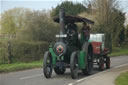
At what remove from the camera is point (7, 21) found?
33.8 m

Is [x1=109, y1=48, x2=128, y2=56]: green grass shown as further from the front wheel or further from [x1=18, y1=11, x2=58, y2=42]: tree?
the front wheel

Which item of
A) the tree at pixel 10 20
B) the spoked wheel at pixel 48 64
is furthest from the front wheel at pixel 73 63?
the tree at pixel 10 20

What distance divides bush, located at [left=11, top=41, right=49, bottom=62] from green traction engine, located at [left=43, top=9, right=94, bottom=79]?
962cm

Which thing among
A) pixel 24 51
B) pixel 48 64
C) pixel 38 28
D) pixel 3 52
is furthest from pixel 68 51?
pixel 38 28

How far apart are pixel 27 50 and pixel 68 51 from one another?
11.7 meters

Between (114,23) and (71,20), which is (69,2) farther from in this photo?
(71,20)

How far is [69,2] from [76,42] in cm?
4035

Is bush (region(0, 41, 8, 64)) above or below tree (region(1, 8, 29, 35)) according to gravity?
below

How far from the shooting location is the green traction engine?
1144cm

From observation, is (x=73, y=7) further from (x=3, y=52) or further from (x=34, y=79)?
(x=34, y=79)

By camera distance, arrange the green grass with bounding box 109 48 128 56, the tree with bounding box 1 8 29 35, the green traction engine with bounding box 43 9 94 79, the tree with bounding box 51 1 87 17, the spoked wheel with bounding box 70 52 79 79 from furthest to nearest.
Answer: the tree with bounding box 51 1 87 17 → the tree with bounding box 1 8 29 35 → the green grass with bounding box 109 48 128 56 → the green traction engine with bounding box 43 9 94 79 → the spoked wheel with bounding box 70 52 79 79

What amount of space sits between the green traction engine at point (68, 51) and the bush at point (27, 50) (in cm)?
962

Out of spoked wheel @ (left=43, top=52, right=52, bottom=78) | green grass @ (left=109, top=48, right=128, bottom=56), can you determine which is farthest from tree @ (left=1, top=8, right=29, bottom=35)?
spoked wheel @ (left=43, top=52, right=52, bottom=78)

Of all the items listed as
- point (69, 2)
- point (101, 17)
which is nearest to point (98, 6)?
point (101, 17)
